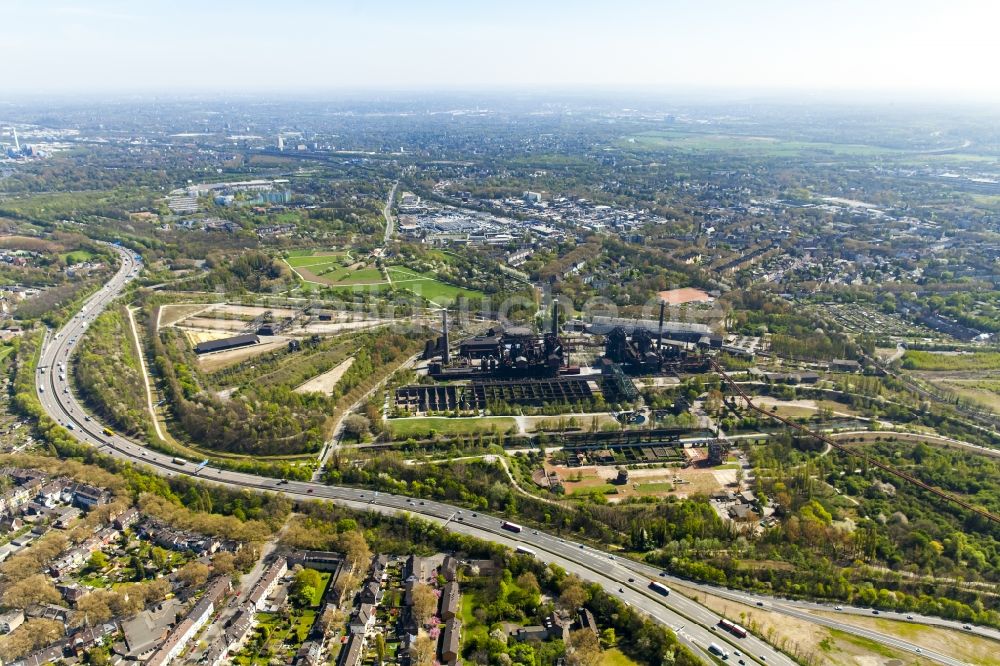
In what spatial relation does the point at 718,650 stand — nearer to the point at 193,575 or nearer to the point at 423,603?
the point at 423,603

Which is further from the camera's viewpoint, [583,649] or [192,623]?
[192,623]

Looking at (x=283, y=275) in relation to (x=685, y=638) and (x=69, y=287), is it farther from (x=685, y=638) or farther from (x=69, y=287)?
(x=685, y=638)

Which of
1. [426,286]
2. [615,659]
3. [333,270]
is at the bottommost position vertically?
[615,659]

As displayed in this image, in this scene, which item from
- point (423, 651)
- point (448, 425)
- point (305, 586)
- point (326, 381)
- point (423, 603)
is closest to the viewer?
point (423, 651)

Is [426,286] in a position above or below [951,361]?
above

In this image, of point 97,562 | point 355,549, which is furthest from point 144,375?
point 355,549

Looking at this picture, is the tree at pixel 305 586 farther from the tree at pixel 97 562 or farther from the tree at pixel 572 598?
the tree at pixel 572 598

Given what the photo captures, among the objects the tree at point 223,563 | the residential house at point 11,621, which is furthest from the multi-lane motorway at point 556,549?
the residential house at point 11,621
